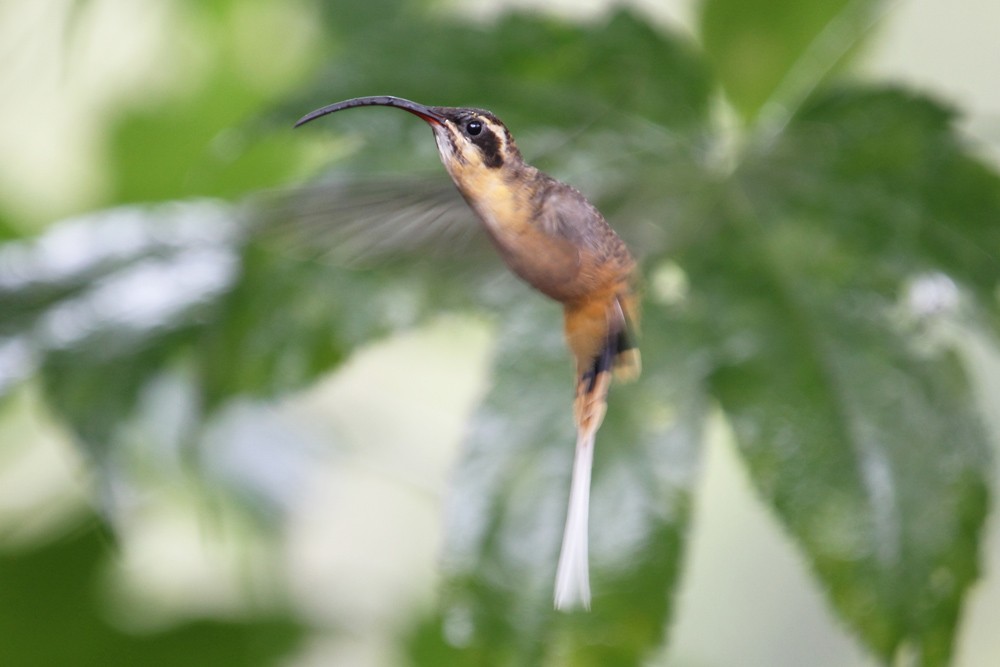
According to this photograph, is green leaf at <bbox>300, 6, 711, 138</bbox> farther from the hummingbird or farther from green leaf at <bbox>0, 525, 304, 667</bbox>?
green leaf at <bbox>0, 525, 304, 667</bbox>

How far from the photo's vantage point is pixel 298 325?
52cm

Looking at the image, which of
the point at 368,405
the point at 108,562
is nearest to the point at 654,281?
the point at 108,562

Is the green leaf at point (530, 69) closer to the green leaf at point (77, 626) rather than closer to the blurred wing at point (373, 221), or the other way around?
the blurred wing at point (373, 221)

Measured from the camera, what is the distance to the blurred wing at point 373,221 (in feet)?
0.76

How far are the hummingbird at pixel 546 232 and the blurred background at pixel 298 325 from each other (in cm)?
8

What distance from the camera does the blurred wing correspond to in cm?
23

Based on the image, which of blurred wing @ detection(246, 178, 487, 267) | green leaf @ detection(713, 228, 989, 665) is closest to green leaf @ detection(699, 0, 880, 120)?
green leaf @ detection(713, 228, 989, 665)

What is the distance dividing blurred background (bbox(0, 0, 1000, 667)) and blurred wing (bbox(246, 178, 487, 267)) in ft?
0.08

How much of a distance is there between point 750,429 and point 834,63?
35cm

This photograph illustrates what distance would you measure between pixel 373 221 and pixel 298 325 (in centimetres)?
29

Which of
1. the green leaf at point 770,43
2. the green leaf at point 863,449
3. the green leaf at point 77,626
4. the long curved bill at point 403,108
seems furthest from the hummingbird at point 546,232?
the green leaf at point 77,626

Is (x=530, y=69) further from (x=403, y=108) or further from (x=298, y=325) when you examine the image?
(x=403, y=108)

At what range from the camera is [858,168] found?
20.9 inches

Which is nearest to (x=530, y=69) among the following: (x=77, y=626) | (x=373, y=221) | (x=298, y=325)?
(x=298, y=325)
